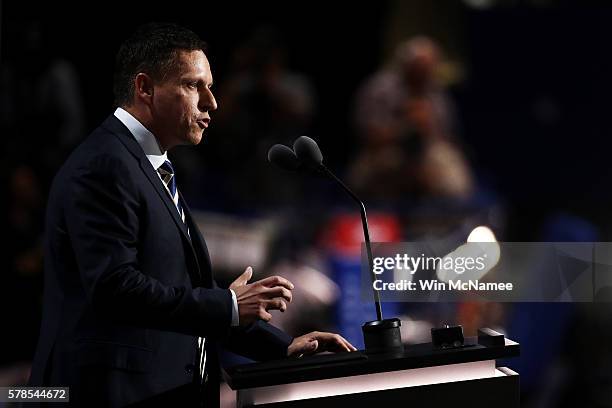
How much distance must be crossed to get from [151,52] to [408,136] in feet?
10.0

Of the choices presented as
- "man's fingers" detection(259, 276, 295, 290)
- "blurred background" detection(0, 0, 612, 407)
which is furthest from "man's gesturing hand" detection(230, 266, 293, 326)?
"blurred background" detection(0, 0, 612, 407)

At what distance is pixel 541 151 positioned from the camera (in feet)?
15.5

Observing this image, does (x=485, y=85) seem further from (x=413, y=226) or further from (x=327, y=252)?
(x=327, y=252)

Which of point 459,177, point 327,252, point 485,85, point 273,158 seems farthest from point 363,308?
point 273,158

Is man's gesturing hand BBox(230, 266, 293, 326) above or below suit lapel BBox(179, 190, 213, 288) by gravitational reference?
below

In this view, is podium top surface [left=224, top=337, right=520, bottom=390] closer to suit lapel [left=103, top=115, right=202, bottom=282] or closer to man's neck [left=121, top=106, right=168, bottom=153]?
suit lapel [left=103, top=115, right=202, bottom=282]

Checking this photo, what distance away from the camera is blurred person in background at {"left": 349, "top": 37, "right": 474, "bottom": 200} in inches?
172

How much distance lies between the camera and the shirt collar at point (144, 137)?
1.52m

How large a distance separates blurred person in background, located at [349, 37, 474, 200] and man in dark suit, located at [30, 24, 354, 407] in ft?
9.37

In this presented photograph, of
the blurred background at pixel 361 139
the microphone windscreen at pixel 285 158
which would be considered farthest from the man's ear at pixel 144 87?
the blurred background at pixel 361 139

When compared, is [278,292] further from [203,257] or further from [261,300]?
[203,257]

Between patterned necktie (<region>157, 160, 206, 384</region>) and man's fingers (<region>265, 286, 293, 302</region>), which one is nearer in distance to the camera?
man's fingers (<region>265, 286, 293, 302</region>)

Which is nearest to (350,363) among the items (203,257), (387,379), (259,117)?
(387,379)

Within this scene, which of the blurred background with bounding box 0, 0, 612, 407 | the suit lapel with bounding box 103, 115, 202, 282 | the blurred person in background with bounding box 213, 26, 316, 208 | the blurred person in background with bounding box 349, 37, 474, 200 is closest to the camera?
the suit lapel with bounding box 103, 115, 202, 282
